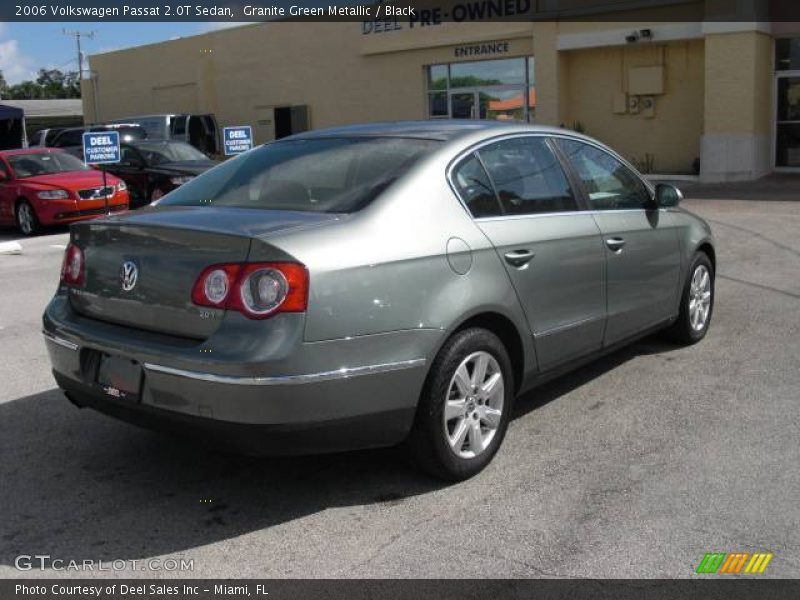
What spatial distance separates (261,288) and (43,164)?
47.5 feet

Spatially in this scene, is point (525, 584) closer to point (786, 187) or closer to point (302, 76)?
point (786, 187)

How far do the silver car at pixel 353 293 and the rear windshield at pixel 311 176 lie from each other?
0.6 inches

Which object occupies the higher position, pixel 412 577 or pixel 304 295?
pixel 304 295

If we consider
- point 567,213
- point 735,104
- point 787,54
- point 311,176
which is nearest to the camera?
point 311,176

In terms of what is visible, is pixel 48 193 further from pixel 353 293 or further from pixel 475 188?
pixel 353 293

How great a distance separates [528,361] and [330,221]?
1.36 m

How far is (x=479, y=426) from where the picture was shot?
4289 mm

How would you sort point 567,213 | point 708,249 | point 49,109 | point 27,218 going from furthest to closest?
point 49,109
point 27,218
point 708,249
point 567,213

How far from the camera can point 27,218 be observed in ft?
51.1

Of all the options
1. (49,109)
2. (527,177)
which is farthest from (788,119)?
(49,109)

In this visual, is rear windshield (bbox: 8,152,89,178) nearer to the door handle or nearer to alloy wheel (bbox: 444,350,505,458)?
the door handle

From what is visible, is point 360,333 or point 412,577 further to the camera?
point 360,333

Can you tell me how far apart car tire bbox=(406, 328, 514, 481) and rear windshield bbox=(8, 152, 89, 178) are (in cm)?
1396

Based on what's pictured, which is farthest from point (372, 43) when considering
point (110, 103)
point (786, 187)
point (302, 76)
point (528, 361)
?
point (528, 361)
